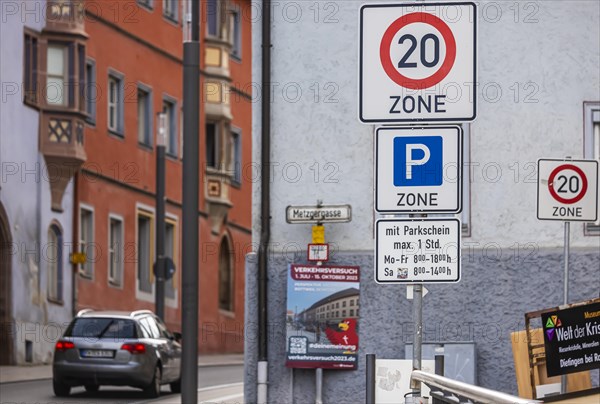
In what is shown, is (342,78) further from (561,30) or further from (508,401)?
(508,401)

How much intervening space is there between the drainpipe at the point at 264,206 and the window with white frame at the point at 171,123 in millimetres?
31903

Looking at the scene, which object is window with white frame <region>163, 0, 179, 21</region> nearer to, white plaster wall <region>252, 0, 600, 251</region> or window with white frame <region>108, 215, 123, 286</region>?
window with white frame <region>108, 215, 123, 286</region>

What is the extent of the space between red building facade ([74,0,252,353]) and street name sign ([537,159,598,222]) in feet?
94.5

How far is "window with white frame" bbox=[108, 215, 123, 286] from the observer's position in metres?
46.7

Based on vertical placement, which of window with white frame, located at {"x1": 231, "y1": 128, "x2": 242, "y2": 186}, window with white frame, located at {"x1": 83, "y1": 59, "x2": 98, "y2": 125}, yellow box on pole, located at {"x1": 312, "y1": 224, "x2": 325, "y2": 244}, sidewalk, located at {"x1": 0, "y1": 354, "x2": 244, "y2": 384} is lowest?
sidewalk, located at {"x1": 0, "y1": 354, "x2": 244, "y2": 384}

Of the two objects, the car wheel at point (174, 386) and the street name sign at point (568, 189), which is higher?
the street name sign at point (568, 189)

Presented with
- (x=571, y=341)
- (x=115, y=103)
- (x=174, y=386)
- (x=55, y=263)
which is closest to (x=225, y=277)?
(x=115, y=103)

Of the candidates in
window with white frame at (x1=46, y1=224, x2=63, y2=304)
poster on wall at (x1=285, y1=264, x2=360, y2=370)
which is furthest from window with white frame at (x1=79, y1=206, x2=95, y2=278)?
poster on wall at (x1=285, y1=264, x2=360, y2=370)

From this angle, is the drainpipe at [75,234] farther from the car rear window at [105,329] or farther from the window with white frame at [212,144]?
the car rear window at [105,329]

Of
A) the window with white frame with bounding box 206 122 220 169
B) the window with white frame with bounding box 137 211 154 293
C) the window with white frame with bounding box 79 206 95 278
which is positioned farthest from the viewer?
the window with white frame with bounding box 206 122 220 169

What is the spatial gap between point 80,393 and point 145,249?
70.4 ft

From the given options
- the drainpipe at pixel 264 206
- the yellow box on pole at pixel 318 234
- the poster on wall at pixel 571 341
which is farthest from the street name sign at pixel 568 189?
the drainpipe at pixel 264 206

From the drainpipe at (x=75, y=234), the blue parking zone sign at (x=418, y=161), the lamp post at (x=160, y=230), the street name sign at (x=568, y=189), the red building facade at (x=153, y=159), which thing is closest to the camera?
the blue parking zone sign at (x=418, y=161)

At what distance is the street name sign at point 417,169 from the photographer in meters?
9.88
